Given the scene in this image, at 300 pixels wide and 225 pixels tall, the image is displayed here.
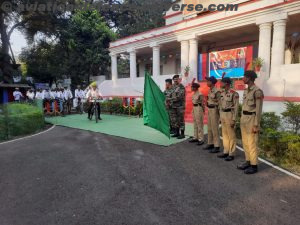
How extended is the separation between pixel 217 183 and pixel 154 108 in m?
3.03

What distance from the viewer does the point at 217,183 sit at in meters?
3.84

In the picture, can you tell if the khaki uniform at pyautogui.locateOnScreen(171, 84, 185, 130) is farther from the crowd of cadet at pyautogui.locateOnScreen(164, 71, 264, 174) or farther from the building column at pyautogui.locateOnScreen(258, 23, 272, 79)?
the building column at pyautogui.locateOnScreen(258, 23, 272, 79)

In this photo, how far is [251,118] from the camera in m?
4.25

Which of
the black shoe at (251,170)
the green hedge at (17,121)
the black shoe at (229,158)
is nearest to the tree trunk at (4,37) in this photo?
the green hedge at (17,121)

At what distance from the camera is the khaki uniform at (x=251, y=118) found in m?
4.14

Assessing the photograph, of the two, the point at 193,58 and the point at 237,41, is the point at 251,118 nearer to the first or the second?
the point at 193,58

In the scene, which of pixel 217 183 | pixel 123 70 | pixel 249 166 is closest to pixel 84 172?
pixel 217 183

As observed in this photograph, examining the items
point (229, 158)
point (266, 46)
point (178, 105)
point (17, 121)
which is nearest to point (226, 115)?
point (229, 158)

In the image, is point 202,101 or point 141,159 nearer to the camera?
point 141,159

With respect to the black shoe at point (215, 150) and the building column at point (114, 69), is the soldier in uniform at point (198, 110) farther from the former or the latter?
the building column at point (114, 69)

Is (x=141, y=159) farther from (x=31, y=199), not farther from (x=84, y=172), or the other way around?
(x=31, y=199)

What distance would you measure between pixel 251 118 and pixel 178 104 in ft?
9.05

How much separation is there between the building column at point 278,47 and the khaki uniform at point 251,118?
276 inches

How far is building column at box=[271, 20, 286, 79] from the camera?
10055mm
